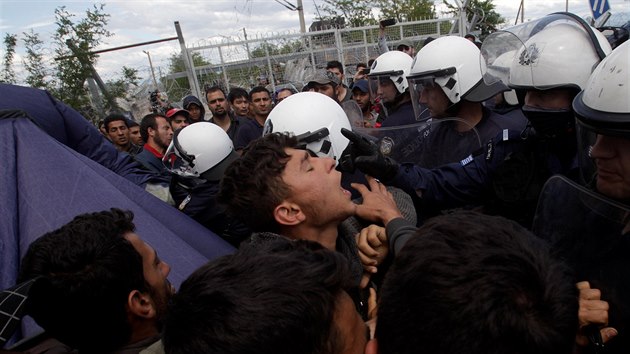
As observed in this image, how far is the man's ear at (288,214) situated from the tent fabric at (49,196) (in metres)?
0.68

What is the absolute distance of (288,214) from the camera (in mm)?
1632

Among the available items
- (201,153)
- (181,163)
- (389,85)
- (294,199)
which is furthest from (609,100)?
(389,85)

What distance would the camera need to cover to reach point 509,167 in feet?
6.09

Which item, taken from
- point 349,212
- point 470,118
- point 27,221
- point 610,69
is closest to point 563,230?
point 610,69

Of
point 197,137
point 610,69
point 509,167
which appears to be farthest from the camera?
point 197,137

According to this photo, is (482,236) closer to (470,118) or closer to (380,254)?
(380,254)

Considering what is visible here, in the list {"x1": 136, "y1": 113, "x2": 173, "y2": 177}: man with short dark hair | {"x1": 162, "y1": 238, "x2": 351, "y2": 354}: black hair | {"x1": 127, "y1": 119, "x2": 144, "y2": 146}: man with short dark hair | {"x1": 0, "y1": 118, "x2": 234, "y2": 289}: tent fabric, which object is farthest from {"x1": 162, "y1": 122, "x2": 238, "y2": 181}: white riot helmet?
{"x1": 127, "y1": 119, "x2": 144, "y2": 146}: man with short dark hair

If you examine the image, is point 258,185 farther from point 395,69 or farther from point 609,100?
point 395,69

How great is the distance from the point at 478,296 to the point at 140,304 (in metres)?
1.24

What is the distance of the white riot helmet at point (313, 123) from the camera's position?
2141mm

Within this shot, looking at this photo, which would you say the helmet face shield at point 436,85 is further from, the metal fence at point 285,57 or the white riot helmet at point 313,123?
the metal fence at point 285,57

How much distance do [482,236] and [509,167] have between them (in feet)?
4.16

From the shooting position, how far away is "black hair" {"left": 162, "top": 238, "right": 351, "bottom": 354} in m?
0.82

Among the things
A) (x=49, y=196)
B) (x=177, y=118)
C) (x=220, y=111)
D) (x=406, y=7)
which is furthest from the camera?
(x=406, y=7)
